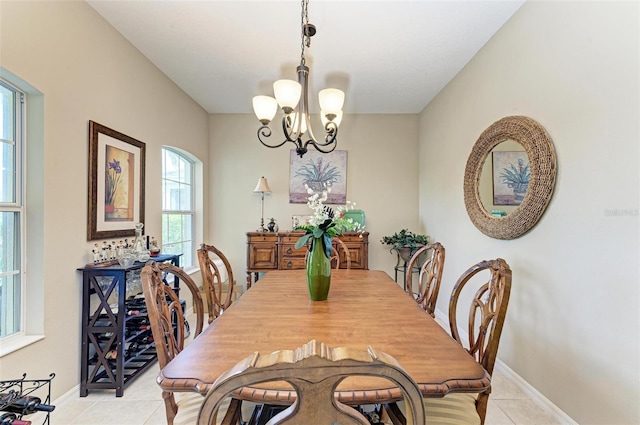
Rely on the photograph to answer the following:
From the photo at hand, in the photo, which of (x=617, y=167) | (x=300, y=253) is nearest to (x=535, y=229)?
(x=617, y=167)

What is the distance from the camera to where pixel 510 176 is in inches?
90.0

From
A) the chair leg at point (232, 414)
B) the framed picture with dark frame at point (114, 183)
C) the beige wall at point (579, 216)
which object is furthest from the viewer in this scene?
the framed picture with dark frame at point (114, 183)

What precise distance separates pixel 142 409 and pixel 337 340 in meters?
1.70

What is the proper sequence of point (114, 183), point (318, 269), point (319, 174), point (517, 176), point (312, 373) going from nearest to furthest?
point (312, 373) < point (318, 269) < point (517, 176) < point (114, 183) < point (319, 174)

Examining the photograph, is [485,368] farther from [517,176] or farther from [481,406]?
[517,176]

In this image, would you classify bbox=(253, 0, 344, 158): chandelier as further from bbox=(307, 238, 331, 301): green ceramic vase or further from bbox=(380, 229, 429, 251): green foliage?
bbox=(380, 229, 429, 251): green foliage

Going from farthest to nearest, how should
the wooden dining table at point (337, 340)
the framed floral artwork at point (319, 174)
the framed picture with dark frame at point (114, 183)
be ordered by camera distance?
the framed floral artwork at point (319, 174) → the framed picture with dark frame at point (114, 183) → the wooden dining table at point (337, 340)

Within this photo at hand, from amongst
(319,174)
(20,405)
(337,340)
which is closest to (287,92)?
(337,340)

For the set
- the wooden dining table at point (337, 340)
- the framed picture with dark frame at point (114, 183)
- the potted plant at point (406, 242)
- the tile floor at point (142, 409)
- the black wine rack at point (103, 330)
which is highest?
the framed picture with dark frame at point (114, 183)

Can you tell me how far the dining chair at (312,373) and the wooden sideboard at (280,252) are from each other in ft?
11.0

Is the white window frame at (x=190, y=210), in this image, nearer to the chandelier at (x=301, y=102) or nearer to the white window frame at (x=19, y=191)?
the white window frame at (x=19, y=191)

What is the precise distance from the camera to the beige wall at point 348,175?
14.7 ft

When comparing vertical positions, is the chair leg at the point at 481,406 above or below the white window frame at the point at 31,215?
below

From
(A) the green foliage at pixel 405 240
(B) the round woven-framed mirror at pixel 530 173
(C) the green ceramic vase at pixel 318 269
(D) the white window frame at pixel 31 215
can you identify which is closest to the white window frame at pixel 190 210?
(D) the white window frame at pixel 31 215
